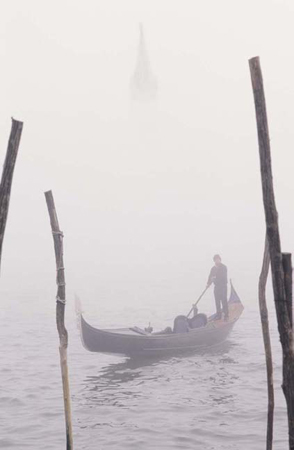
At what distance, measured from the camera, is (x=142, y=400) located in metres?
15.1

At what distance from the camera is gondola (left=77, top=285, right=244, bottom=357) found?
57.0ft

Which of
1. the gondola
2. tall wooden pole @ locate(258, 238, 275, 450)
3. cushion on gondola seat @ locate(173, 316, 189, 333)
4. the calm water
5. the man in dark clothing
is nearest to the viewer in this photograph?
tall wooden pole @ locate(258, 238, 275, 450)

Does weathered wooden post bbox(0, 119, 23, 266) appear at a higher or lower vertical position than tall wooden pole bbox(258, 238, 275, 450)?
higher

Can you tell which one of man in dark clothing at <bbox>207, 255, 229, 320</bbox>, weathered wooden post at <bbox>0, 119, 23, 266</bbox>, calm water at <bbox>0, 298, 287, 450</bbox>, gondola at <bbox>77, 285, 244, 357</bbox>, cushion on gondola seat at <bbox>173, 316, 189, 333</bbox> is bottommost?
calm water at <bbox>0, 298, 287, 450</bbox>

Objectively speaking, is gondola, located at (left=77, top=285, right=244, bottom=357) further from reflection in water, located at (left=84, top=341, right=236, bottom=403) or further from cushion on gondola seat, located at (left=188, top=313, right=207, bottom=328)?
reflection in water, located at (left=84, top=341, right=236, bottom=403)

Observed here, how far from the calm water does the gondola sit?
422 mm

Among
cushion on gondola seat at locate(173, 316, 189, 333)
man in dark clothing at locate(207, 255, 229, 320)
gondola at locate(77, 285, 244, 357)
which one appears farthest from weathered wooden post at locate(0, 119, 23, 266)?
man in dark clothing at locate(207, 255, 229, 320)

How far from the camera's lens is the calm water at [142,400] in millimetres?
12367

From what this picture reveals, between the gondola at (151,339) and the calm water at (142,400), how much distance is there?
1.39 feet

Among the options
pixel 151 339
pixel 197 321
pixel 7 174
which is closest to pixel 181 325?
pixel 197 321

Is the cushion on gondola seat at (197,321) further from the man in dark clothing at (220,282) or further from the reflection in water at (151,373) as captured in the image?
the man in dark clothing at (220,282)

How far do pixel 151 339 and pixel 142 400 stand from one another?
3030 mm

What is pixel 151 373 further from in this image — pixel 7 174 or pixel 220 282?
pixel 7 174

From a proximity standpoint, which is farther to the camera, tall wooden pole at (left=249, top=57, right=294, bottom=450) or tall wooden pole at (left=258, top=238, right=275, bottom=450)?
tall wooden pole at (left=258, top=238, right=275, bottom=450)
